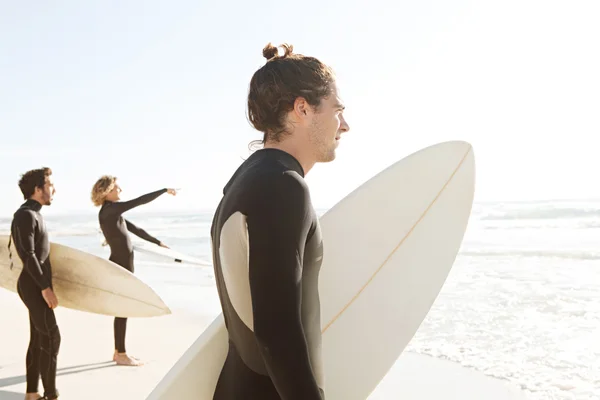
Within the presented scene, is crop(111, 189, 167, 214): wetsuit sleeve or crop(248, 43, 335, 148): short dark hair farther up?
crop(248, 43, 335, 148): short dark hair

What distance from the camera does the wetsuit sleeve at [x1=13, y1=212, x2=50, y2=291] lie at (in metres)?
2.90

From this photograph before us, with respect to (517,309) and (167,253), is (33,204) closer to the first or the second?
(167,253)

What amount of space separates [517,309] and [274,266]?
5309mm

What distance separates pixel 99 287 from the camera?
155 inches

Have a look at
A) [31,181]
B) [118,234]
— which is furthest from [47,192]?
[118,234]

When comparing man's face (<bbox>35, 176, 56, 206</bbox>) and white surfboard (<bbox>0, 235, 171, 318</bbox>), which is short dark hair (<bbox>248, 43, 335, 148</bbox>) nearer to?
man's face (<bbox>35, 176, 56, 206</bbox>)

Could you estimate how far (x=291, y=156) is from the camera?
39.0 inches

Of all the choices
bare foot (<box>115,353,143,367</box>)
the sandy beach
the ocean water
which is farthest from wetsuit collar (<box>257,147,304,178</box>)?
bare foot (<box>115,353,143,367</box>)

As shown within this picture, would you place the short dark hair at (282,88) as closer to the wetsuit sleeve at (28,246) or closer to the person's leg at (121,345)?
the wetsuit sleeve at (28,246)

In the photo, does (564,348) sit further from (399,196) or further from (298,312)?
(298,312)

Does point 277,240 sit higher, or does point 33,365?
point 277,240

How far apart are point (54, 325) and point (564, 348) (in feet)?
12.0

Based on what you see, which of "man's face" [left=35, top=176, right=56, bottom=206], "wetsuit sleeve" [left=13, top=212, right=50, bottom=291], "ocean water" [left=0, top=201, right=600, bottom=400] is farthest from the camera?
"ocean water" [left=0, top=201, right=600, bottom=400]

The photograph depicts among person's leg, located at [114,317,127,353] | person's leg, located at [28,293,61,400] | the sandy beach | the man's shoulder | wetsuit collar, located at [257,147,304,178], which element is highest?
wetsuit collar, located at [257,147,304,178]
